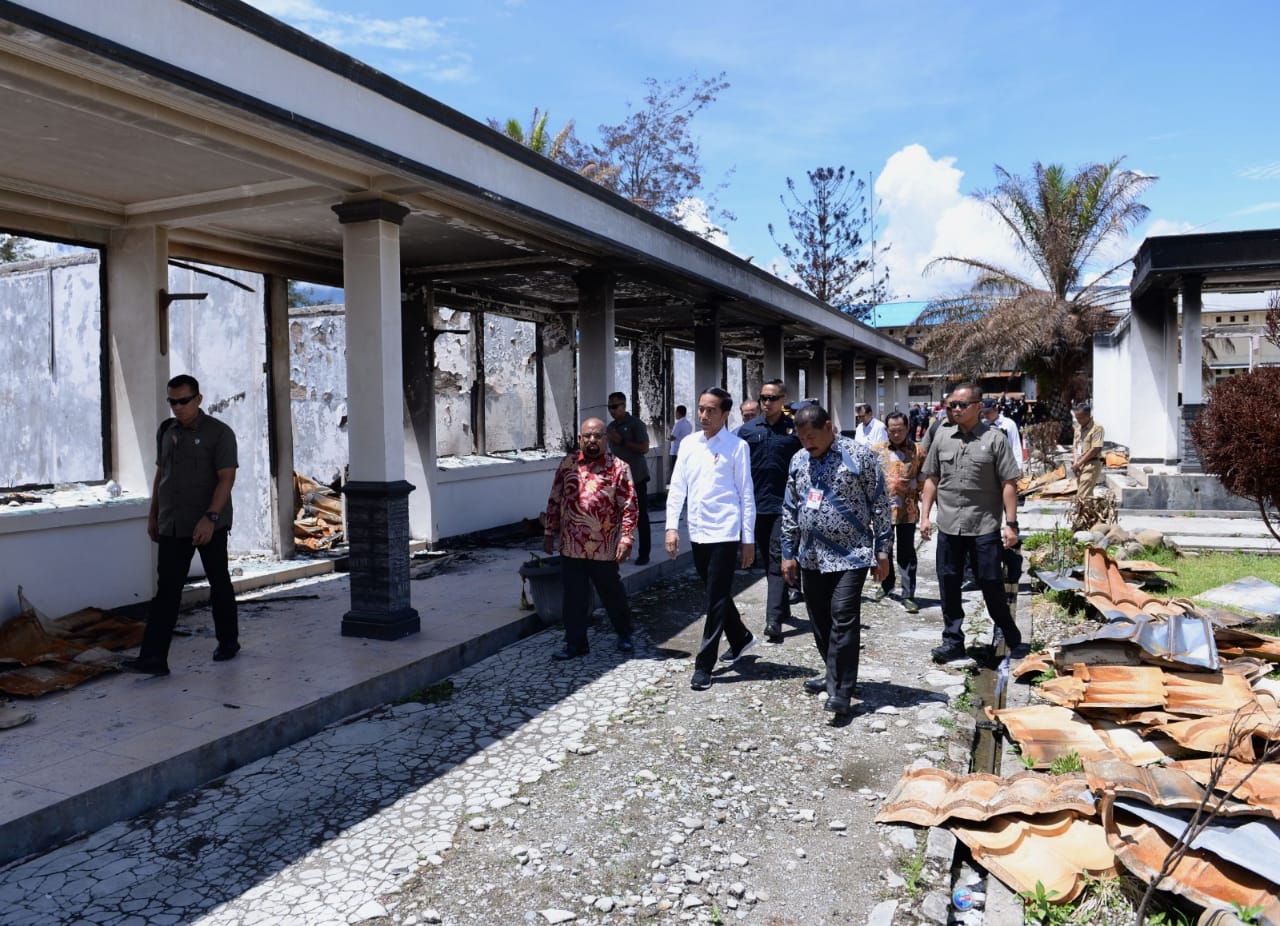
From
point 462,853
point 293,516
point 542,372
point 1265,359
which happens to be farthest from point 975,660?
point 1265,359

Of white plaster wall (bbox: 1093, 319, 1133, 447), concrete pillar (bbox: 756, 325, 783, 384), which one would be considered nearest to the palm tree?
white plaster wall (bbox: 1093, 319, 1133, 447)

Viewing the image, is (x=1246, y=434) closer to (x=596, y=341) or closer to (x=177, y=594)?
(x=596, y=341)

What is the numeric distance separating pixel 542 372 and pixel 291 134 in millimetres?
8500

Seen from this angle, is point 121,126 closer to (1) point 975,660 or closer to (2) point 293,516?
(2) point 293,516

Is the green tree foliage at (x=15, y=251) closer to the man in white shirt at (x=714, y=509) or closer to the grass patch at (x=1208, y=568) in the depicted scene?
the man in white shirt at (x=714, y=509)

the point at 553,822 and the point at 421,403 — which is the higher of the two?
the point at 421,403

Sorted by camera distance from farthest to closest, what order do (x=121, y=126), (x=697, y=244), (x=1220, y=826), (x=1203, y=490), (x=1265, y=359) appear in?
1. (x=1265, y=359)
2. (x=1203, y=490)
3. (x=697, y=244)
4. (x=121, y=126)
5. (x=1220, y=826)

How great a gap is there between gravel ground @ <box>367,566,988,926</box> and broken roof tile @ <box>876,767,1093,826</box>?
3.6 inches

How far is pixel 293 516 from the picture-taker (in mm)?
9648

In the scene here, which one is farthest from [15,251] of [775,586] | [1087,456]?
[1087,456]

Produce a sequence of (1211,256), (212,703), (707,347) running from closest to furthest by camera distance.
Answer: (212,703), (707,347), (1211,256)

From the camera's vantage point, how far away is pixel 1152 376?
16.2 m

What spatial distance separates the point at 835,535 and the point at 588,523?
1.82 m

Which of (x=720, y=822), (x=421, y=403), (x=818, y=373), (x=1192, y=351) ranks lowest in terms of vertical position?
(x=720, y=822)
